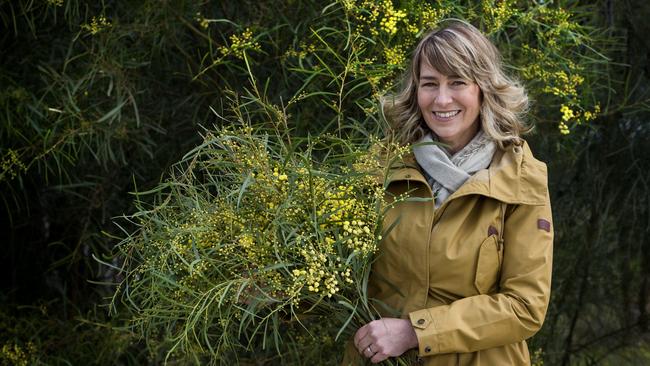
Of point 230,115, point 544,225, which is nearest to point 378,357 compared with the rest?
point 544,225

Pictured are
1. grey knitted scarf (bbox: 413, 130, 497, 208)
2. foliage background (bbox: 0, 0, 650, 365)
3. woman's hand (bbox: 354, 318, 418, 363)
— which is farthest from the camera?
foliage background (bbox: 0, 0, 650, 365)

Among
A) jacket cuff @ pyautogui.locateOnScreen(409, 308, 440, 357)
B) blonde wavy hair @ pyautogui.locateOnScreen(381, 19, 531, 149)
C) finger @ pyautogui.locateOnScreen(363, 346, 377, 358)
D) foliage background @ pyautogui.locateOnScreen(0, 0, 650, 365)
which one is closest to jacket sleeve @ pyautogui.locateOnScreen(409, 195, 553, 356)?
jacket cuff @ pyautogui.locateOnScreen(409, 308, 440, 357)

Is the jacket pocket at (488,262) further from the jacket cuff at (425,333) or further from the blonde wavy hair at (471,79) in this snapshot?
the blonde wavy hair at (471,79)

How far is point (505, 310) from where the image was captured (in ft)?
6.73

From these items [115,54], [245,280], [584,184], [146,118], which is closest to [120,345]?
[146,118]

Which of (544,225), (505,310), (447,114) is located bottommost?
(505,310)

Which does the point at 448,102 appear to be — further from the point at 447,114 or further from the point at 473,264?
the point at 473,264

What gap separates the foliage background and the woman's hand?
2.66ft

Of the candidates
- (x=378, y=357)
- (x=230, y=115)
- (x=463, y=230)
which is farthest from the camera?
(x=230, y=115)

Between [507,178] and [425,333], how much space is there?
0.39 m

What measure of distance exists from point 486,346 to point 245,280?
56 centimetres

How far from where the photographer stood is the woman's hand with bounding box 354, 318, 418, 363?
2.03m

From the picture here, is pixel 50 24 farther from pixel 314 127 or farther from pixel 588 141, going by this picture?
pixel 588 141

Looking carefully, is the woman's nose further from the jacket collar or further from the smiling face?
the jacket collar
